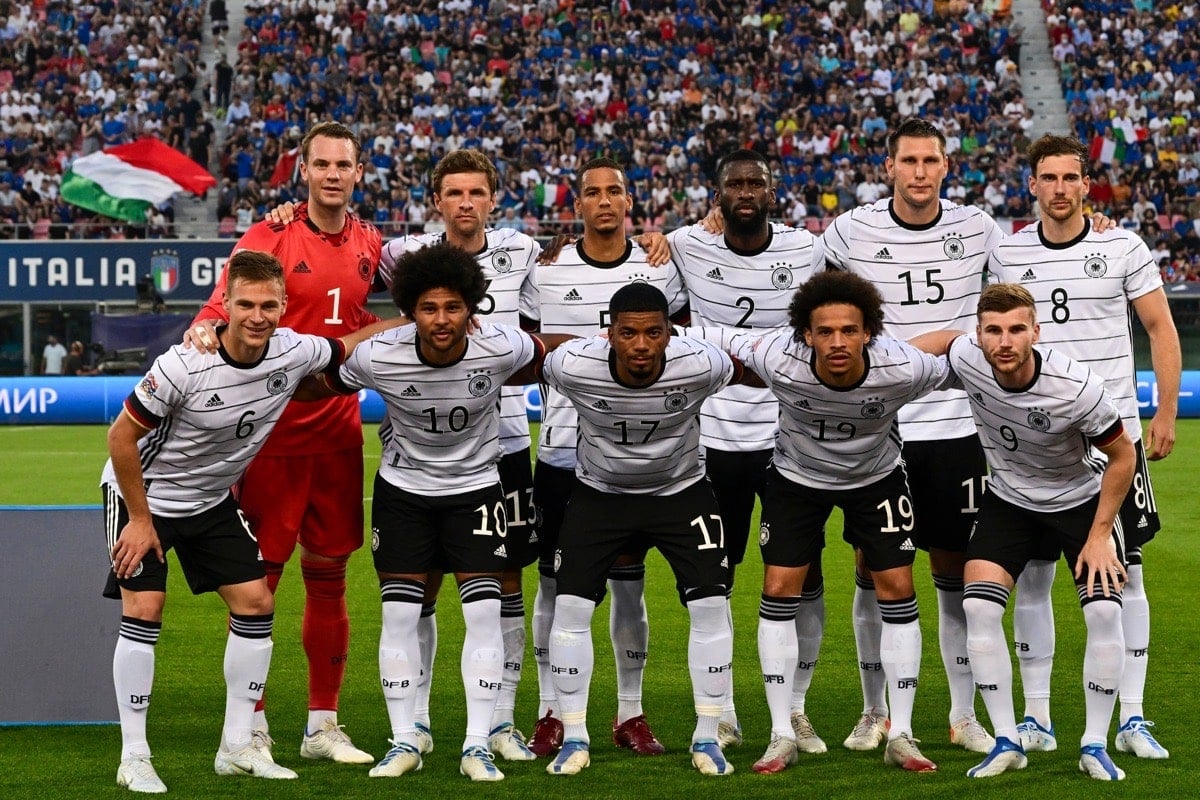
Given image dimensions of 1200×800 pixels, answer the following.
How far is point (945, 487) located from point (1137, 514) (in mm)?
732

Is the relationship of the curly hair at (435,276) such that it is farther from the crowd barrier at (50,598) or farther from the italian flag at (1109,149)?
the italian flag at (1109,149)

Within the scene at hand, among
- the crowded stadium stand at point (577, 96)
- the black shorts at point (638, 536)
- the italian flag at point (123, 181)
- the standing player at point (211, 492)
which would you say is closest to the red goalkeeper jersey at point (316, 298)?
the standing player at point (211, 492)

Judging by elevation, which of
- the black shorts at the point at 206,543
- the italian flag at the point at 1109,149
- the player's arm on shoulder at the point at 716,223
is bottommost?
the black shorts at the point at 206,543

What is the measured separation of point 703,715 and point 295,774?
1521 mm

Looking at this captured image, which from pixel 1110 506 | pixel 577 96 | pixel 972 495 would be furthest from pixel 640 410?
pixel 577 96

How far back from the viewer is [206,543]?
571cm

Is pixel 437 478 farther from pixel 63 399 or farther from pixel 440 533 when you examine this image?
pixel 63 399

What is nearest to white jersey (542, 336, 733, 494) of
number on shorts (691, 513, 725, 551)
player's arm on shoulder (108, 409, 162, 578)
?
number on shorts (691, 513, 725, 551)

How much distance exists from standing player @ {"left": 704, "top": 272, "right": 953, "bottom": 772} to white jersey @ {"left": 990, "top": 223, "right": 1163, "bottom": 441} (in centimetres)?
58

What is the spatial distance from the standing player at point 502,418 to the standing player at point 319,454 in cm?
29

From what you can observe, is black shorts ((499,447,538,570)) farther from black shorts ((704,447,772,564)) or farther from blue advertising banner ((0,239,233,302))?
blue advertising banner ((0,239,233,302))

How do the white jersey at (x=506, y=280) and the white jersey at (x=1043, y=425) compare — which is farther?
the white jersey at (x=506, y=280)

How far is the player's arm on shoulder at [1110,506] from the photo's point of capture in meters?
5.54

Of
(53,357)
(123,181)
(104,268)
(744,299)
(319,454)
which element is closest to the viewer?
(319,454)
